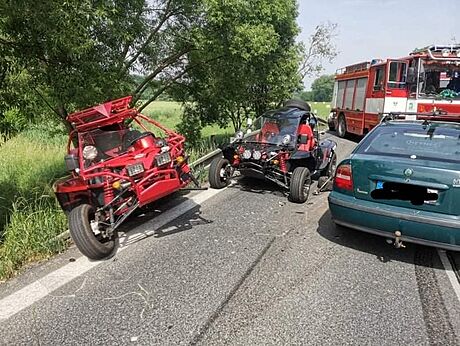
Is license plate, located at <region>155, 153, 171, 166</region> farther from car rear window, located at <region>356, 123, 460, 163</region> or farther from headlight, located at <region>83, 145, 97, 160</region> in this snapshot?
car rear window, located at <region>356, 123, 460, 163</region>

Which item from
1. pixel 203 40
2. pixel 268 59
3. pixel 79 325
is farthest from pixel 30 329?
pixel 268 59

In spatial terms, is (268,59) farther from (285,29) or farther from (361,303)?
(361,303)

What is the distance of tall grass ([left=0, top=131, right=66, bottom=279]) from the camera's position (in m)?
4.38

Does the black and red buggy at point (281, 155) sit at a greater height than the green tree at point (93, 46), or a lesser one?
lesser

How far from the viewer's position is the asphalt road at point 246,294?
3.08 meters

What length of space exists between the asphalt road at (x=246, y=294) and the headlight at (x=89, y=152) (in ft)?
3.49

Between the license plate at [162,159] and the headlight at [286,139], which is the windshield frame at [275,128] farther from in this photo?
the license plate at [162,159]

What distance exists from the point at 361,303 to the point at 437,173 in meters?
1.60

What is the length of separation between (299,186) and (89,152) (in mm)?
3329

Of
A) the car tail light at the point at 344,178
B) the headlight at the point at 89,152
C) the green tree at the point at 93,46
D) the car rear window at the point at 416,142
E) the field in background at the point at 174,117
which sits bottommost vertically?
the field in background at the point at 174,117

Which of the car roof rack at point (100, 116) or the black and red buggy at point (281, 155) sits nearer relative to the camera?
the car roof rack at point (100, 116)

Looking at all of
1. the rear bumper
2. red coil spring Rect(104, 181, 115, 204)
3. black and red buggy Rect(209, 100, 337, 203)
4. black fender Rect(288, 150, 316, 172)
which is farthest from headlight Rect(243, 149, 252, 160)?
red coil spring Rect(104, 181, 115, 204)

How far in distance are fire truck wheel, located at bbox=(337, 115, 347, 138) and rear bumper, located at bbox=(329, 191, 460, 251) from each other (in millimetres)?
13644

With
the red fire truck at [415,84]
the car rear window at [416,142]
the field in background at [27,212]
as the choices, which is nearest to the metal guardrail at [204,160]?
the field in background at [27,212]
